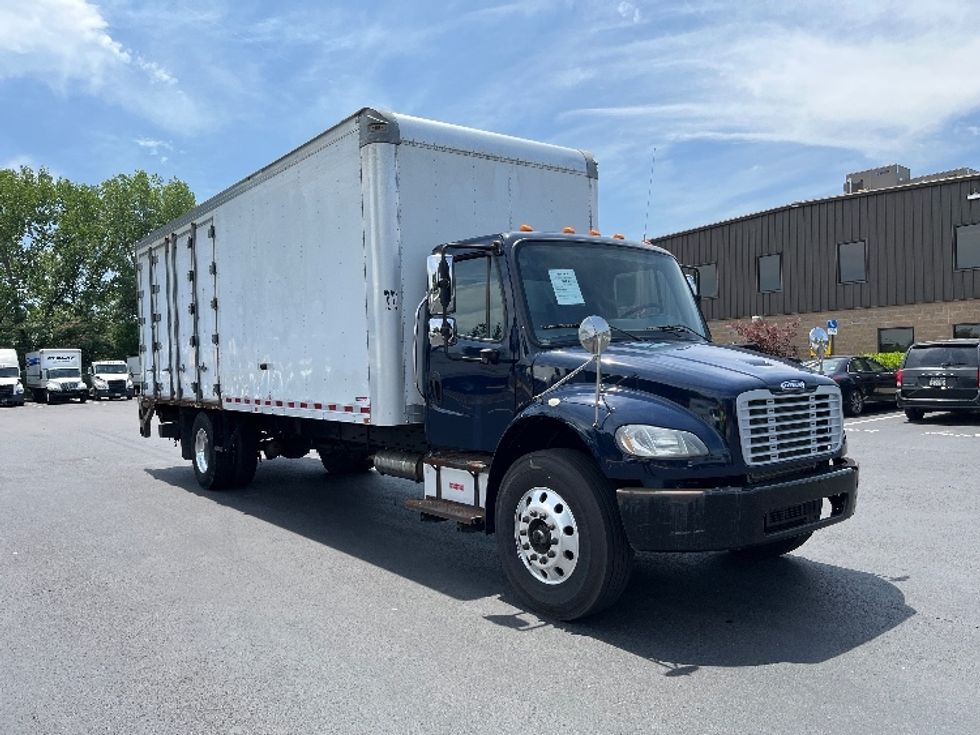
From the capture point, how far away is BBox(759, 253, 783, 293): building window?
3206cm

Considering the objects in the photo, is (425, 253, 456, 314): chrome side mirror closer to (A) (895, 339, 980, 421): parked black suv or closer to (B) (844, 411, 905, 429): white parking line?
(B) (844, 411, 905, 429): white parking line

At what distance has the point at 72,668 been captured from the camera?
14.3 feet

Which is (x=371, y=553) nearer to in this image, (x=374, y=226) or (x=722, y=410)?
(x=374, y=226)

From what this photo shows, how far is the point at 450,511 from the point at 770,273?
96.0 feet

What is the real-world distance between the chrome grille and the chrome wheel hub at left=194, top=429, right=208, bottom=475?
7.51 m

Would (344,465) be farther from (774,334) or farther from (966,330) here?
(966,330)

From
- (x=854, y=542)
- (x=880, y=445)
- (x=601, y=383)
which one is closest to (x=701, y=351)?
(x=601, y=383)

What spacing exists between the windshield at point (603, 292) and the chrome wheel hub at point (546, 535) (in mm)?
1086

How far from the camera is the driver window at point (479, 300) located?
5.65m

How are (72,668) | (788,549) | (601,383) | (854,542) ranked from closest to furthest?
(72,668) < (601,383) < (788,549) < (854,542)

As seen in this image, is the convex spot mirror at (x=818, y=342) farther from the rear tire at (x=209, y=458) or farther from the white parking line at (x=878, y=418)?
the white parking line at (x=878, y=418)

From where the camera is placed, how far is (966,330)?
27.4 meters

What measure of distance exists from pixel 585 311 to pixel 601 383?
873 millimetres

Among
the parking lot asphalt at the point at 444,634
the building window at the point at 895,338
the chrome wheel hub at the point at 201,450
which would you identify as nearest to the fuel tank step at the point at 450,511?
the parking lot asphalt at the point at 444,634
